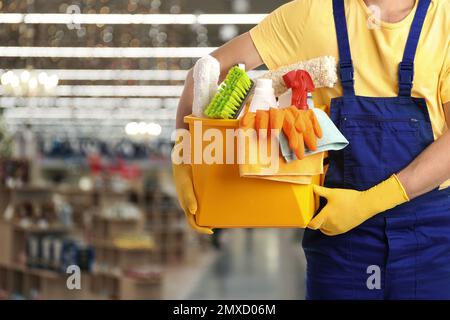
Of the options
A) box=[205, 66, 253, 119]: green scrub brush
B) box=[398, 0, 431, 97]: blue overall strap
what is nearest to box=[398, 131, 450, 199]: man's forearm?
box=[398, 0, 431, 97]: blue overall strap

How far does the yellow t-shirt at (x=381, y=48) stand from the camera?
5.61 feet

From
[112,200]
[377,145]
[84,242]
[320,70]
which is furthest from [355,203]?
[112,200]

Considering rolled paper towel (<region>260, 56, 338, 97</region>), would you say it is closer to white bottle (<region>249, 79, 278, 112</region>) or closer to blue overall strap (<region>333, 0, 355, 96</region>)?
blue overall strap (<region>333, 0, 355, 96</region>)

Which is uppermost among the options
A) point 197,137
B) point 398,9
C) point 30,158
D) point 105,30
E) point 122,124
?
point 122,124

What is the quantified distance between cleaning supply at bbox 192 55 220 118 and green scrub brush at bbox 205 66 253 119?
0.05 m

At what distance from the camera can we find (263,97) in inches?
60.6

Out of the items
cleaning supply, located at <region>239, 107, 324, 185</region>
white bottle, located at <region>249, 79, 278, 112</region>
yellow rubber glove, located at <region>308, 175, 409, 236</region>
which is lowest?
yellow rubber glove, located at <region>308, 175, 409, 236</region>

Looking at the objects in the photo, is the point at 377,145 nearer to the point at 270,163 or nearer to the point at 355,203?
the point at 355,203

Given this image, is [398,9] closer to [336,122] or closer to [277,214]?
[336,122]

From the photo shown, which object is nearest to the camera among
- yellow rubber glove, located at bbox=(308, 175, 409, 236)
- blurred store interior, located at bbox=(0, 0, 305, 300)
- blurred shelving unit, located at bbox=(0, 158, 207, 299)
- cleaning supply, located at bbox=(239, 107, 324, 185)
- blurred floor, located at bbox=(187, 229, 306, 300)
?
cleaning supply, located at bbox=(239, 107, 324, 185)

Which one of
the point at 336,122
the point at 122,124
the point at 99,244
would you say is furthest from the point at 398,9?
the point at 122,124

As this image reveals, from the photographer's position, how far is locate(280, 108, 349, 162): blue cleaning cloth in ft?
4.86
